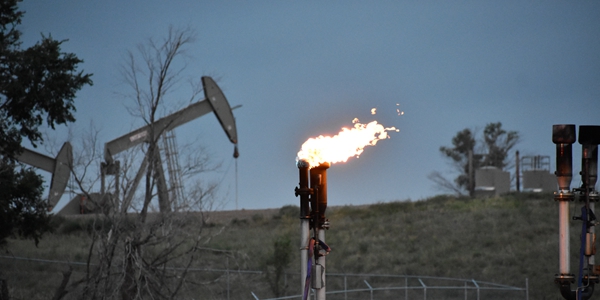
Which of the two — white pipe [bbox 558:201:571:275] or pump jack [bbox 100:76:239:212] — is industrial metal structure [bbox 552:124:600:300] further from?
pump jack [bbox 100:76:239:212]

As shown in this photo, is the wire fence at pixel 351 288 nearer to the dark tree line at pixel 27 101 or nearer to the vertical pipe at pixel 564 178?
the dark tree line at pixel 27 101

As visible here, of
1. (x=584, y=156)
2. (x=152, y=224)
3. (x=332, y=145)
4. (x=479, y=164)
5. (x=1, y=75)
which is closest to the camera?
(x=332, y=145)

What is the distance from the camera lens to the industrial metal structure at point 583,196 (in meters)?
11.7

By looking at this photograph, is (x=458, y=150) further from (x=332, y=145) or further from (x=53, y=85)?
(x=332, y=145)

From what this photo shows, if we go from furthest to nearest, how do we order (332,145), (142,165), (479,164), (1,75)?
(479,164)
(1,75)
(142,165)
(332,145)

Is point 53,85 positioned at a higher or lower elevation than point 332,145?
higher

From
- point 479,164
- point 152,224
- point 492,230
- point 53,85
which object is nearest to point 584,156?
point 152,224

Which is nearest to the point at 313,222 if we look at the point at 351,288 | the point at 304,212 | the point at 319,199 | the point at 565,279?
the point at 304,212

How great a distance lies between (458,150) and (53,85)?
48702 mm

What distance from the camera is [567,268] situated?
11.9 m

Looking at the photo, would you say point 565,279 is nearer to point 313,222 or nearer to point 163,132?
point 313,222

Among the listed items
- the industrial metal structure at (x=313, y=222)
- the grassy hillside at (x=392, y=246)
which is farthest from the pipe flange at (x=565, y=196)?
the grassy hillside at (x=392, y=246)

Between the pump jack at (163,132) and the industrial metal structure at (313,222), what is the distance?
14.0 m

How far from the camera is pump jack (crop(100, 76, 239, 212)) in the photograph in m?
23.4
